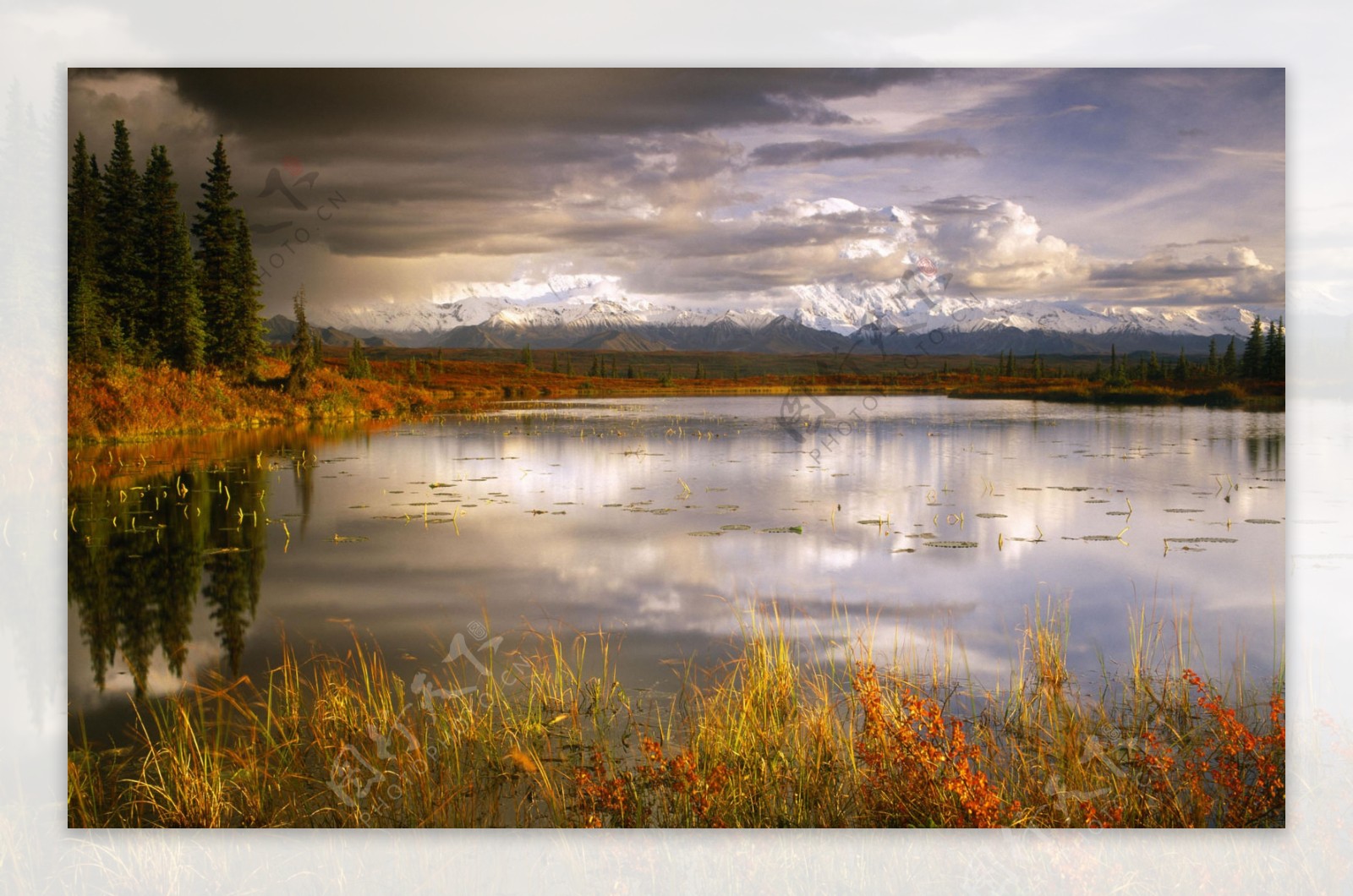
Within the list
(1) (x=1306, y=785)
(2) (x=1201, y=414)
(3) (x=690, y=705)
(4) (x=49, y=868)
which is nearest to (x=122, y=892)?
(4) (x=49, y=868)

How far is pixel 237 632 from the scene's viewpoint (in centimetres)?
418

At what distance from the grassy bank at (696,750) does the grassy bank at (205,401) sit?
1465 millimetres

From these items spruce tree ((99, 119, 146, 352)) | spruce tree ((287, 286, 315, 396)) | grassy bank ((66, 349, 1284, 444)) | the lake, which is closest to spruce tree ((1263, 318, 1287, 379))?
grassy bank ((66, 349, 1284, 444))

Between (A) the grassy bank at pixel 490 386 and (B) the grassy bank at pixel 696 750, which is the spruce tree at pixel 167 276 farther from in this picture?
(B) the grassy bank at pixel 696 750

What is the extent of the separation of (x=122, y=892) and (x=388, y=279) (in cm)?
314

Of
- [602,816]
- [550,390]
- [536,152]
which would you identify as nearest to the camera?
[602,816]

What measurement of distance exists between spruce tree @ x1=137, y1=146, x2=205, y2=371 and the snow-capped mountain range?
Result: 75 centimetres

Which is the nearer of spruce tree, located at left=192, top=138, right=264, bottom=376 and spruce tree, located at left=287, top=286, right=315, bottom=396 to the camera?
spruce tree, located at left=192, top=138, right=264, bottom=376

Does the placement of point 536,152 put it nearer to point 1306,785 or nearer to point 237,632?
point 237,632

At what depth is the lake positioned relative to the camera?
4.20 meters

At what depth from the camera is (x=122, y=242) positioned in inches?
176

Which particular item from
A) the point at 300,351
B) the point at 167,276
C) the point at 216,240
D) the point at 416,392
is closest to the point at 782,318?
the point at 416,392

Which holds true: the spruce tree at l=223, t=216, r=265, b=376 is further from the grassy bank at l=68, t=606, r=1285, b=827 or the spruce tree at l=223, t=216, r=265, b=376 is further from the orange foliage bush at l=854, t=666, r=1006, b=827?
the orange foliage bush at l=854, t=666, r=1006, b=827

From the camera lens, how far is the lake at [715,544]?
4.20 metres
